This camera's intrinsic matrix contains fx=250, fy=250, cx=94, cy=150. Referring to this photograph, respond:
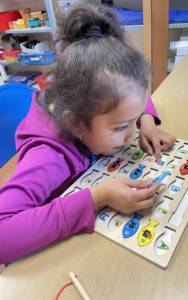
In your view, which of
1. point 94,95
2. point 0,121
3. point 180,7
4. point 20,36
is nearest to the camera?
point 94,95

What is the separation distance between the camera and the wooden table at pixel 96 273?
1.05ft

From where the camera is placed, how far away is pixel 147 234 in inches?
14.5

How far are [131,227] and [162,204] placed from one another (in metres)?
0.07

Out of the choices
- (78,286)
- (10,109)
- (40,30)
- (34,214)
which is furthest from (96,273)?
(40,30)

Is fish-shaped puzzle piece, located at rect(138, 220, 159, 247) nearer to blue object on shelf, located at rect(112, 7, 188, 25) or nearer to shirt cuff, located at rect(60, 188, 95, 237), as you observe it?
shirt cuff, located at rect(60, 188, 95, 237)

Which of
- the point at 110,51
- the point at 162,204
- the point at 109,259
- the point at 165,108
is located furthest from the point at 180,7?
the point at 109,259

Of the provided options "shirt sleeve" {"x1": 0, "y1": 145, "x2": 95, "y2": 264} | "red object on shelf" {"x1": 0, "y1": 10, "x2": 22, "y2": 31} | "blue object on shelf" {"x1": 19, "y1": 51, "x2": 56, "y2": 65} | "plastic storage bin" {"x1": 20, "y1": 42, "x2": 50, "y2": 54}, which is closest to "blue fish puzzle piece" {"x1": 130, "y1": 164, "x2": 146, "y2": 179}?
"shirt sleeve" {"x1": 0, "y1": 145, "x2": 95, "y2": 264}

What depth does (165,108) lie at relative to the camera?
73cm

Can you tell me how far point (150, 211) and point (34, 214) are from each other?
0.61 feet

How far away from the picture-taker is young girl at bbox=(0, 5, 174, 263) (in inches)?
15.6

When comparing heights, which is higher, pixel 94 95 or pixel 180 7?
pixel 180 7

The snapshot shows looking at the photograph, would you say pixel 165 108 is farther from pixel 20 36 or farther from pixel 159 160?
pixel 20 36

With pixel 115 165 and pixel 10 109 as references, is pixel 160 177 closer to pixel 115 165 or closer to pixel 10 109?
pixel 115 165

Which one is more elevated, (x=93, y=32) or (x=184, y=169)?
(x=93, y=32)
